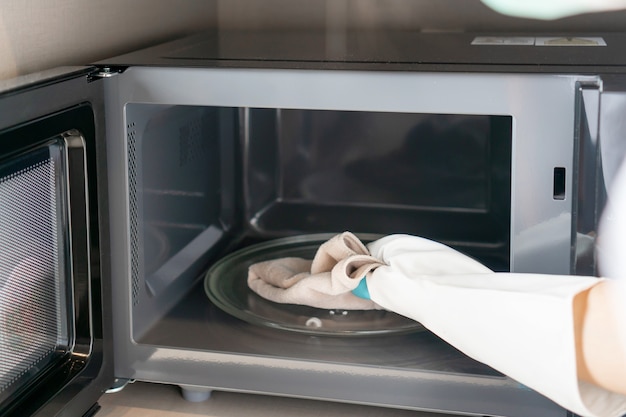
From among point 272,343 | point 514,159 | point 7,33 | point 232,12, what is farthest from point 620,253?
point 232,12

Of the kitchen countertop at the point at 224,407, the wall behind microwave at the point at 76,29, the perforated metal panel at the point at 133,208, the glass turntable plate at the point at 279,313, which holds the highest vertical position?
the wall behind microwave at the point at 76,29

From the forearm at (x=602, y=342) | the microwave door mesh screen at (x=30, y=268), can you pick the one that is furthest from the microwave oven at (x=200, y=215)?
the forearm at (x=602, y=342)

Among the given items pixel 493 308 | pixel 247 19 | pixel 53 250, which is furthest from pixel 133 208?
pixel 247 19

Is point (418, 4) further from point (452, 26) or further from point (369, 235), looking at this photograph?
point (369, 235)

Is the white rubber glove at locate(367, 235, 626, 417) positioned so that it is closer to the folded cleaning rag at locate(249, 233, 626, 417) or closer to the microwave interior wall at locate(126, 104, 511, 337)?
the folded cleaning rag at locate(249, 233, 626, 417)

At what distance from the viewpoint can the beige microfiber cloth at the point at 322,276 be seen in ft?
2.87

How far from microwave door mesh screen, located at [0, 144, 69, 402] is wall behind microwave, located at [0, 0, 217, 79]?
13 cm

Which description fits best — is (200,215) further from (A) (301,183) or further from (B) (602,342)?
(B) (602,342)

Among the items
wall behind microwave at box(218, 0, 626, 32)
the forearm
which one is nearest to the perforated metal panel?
the forearm

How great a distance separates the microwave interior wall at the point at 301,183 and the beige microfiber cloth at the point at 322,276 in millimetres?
57

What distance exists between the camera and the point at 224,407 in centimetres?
93

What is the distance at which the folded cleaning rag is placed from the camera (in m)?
0.65

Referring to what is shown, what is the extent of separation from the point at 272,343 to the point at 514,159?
31 cm

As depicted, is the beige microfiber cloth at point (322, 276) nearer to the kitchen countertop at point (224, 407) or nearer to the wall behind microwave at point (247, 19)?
the kitchen countertop at point (224, 407)
